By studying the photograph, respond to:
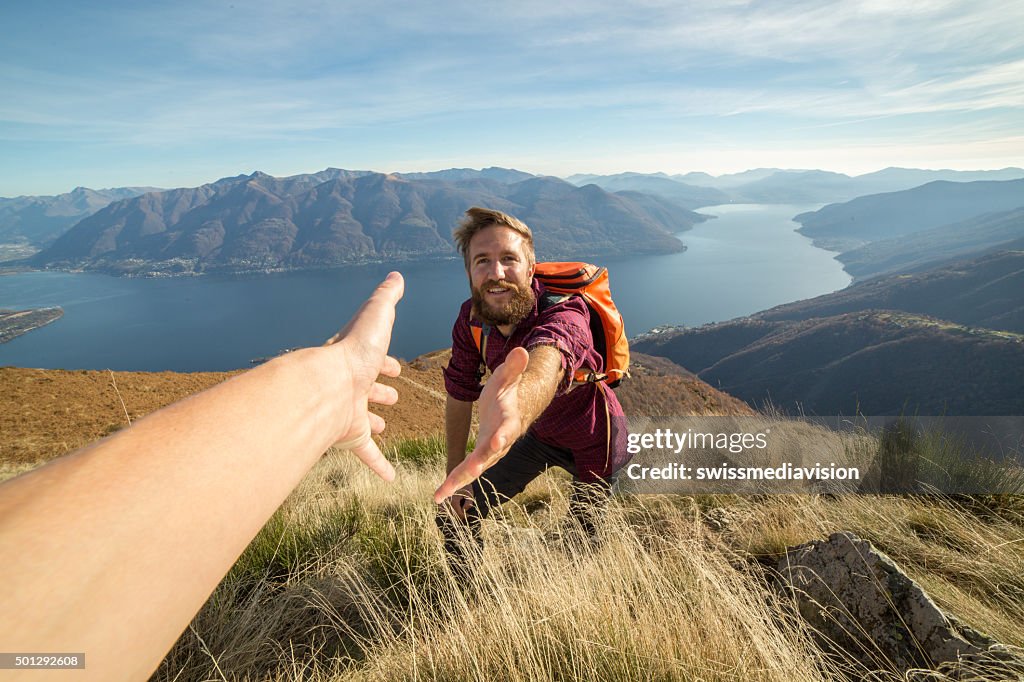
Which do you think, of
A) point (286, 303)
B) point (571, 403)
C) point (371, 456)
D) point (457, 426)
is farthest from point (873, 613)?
point (286, 303)

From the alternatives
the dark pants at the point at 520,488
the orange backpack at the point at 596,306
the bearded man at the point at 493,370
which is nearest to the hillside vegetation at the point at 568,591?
the dark pants at the point at 520,488

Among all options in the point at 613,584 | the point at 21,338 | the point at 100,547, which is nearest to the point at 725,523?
the point at 613,584

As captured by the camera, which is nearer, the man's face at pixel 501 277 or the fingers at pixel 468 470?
the fingers at pixel 468 470

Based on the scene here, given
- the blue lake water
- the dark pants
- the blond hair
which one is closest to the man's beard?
the blond hair

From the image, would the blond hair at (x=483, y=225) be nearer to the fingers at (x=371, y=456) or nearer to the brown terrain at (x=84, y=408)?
the fingers at (x=371, y=456)

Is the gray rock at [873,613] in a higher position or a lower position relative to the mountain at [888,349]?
higher

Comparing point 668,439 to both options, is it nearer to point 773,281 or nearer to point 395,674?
point 395,674

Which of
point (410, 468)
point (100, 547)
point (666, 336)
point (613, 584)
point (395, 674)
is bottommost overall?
point (666, 336)
